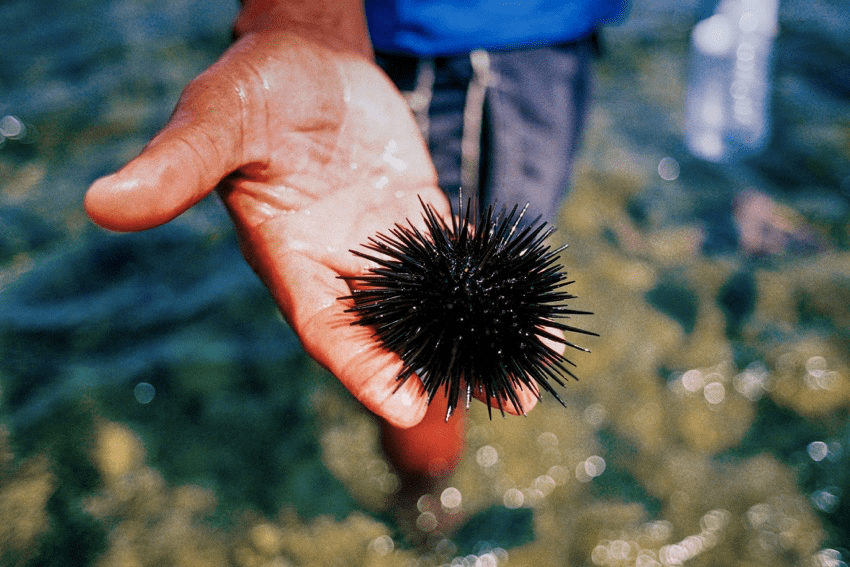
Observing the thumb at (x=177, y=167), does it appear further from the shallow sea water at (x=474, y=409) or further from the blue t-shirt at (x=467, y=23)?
the shallow sea water at (x=474, y=409)

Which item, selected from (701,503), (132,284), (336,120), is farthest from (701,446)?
(132,284)

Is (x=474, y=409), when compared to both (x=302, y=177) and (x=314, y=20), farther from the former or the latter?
(x=314, y=20)

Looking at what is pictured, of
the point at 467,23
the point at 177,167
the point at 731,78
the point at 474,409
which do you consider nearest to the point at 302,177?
the point at 177,167

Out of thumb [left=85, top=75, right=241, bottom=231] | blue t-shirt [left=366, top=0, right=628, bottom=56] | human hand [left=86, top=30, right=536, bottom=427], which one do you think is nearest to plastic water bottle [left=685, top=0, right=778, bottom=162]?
blue t-shirt [left=366, top=0, right=628, bottom=56]

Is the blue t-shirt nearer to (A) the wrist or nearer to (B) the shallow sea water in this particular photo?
(A) the wrist

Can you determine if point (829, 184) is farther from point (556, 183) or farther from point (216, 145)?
point (216, 145)

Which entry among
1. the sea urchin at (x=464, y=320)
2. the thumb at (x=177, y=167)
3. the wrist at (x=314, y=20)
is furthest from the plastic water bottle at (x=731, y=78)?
the thumb at (x=177, y=167)

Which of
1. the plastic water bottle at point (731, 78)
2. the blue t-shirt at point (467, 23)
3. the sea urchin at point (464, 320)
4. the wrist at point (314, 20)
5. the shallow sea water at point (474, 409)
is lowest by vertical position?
the shallow sea water at point (474, 409)
